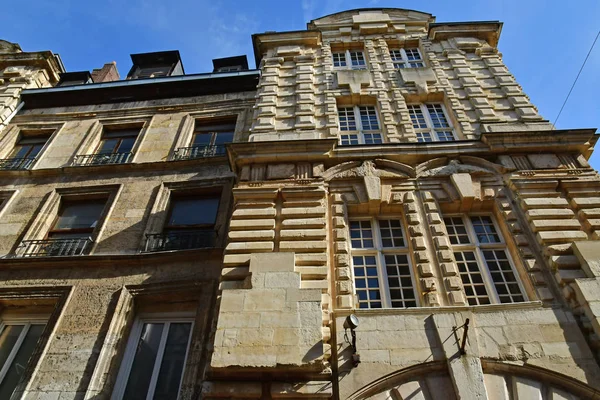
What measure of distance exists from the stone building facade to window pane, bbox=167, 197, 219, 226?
7cm

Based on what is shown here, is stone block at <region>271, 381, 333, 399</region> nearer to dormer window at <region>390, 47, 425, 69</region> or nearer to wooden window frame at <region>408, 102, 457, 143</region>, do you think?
wooden window frame at <region>408, 102, 457, 143</region>

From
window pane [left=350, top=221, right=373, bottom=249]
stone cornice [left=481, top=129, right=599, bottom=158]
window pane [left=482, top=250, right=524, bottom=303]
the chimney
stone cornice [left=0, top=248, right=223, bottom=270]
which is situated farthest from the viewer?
the chimney

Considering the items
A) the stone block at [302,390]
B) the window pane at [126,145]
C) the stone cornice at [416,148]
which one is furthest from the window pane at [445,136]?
the window pane at [126,145]

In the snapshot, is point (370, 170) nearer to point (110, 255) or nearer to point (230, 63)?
point (110, 255)

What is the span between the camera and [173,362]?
880 centimetres

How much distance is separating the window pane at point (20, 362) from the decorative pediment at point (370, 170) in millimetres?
8149

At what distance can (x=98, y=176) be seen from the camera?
43.2 ft

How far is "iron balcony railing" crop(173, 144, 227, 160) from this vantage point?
1367 centimetres

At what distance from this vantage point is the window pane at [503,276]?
26.9ft

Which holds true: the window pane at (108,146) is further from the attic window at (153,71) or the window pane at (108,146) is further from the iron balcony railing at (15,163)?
the attic window at (153,71)

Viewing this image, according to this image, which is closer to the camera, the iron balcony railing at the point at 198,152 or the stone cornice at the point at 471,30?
the iron balcony railing at the point at 198,152

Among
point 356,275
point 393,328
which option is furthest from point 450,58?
point 393,328

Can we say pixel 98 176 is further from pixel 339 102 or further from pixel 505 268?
pixel 505 268

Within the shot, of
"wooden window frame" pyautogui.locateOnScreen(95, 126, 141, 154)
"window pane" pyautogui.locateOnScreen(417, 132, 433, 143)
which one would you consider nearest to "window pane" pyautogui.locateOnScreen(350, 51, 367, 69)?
"window pane" pyautogui.locateOnScreen(417, 132, 433, 143)
